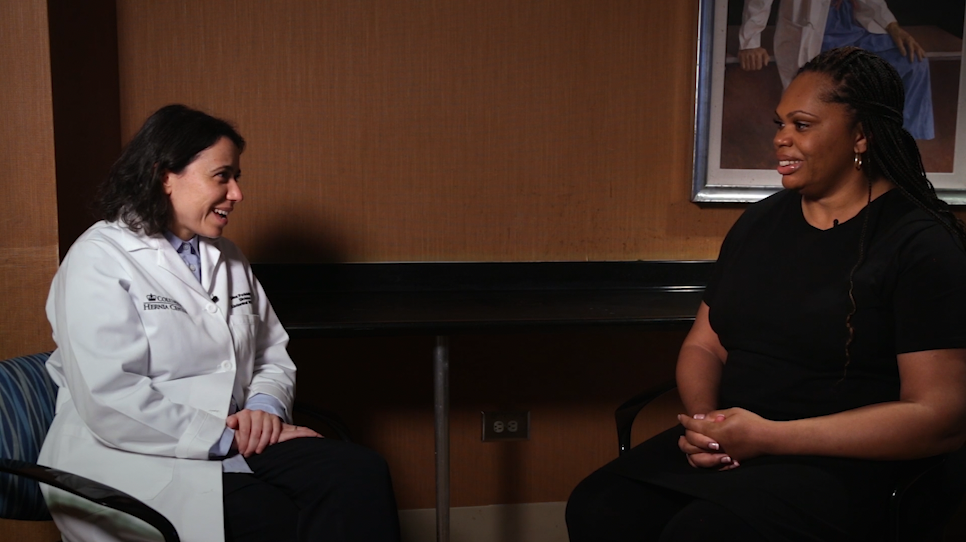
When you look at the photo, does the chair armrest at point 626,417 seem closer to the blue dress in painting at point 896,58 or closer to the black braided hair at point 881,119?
the black braided hair at point 881,119

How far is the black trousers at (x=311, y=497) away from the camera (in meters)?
1.45

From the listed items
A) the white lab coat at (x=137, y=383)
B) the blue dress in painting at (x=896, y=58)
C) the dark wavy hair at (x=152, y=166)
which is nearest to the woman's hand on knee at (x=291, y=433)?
the white lab coat at (x=137, y=383)

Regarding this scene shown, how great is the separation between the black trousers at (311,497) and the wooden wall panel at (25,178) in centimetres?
73

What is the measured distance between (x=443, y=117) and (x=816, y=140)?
1180 millimetres

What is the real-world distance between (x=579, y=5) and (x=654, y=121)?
1.40 ft

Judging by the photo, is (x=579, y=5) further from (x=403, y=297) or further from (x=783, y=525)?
(x=783, y=525)

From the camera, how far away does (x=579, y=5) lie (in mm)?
2377

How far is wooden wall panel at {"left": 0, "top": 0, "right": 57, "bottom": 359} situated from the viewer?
5.90 ft

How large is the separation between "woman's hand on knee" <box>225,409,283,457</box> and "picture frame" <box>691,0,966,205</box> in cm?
150

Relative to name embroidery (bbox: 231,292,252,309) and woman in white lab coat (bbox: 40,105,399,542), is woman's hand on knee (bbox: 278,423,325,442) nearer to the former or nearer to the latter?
woman in white lab coat (bbox: 40,105,399,542)

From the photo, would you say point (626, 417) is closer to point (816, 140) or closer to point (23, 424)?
point (816, 140)

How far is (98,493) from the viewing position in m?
1.23

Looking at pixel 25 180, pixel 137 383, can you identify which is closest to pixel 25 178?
pixel 25 180

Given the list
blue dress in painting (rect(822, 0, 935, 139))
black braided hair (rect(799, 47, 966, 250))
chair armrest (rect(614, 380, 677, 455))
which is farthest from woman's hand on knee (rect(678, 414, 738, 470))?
blue dress in painting (rect(822, 0, 935, 139))
